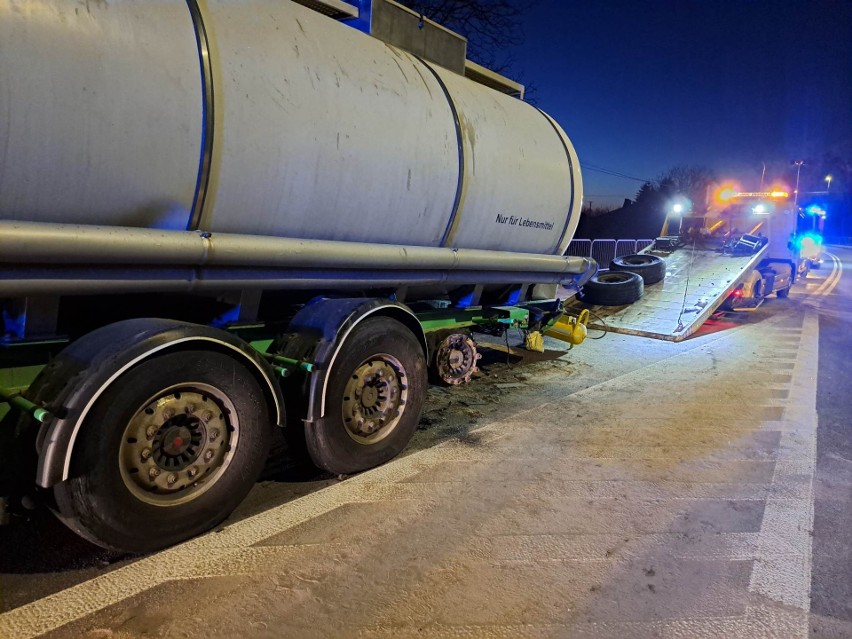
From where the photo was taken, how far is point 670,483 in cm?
432

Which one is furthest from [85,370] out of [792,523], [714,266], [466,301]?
[714,266]

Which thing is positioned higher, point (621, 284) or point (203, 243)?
point (203, 243)

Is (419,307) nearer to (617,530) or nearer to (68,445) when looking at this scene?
(617,530)

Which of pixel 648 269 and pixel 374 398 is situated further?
pixel 648 269

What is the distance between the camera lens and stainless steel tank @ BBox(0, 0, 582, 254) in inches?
107

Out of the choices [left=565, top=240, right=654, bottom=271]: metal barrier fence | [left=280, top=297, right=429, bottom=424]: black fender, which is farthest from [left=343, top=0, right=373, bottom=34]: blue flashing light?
[left=565, top=240, right=654, bottom=271]: metal barrier fence

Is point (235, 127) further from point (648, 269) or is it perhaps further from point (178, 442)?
point (648, 269)

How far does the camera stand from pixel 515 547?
11.0 feet

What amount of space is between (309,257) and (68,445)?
179 centimetres

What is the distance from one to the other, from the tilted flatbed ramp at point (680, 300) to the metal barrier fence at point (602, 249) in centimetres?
616

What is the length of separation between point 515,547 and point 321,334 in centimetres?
182

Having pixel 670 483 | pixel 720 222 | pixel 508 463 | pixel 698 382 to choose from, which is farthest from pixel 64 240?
pixel 720 222

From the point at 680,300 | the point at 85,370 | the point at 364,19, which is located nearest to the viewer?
the point at 85,370

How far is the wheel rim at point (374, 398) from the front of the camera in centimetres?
421
